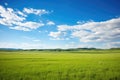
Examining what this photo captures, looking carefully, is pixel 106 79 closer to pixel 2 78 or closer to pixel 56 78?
pixel 56 78

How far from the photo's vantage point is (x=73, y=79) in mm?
9242

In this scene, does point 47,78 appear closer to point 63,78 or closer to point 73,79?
point 63,78

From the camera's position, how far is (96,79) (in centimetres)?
925

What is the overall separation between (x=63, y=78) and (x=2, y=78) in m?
3.81

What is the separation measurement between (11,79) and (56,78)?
2786 millimetres

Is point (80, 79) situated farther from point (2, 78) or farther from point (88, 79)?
point (2, 78)

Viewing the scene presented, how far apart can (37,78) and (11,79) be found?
1585mm

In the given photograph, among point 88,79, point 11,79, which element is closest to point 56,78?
point 88,79

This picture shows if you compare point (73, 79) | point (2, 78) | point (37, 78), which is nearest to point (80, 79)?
point (73, 79)

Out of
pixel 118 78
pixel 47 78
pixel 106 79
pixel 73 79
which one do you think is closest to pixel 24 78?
pixel 47 78

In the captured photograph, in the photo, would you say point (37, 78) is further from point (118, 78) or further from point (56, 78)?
point (118, 78)

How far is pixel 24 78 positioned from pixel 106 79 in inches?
204

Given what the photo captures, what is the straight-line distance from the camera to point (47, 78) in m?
9.46

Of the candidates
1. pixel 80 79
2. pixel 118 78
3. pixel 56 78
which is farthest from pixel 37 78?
pixel 118 78
